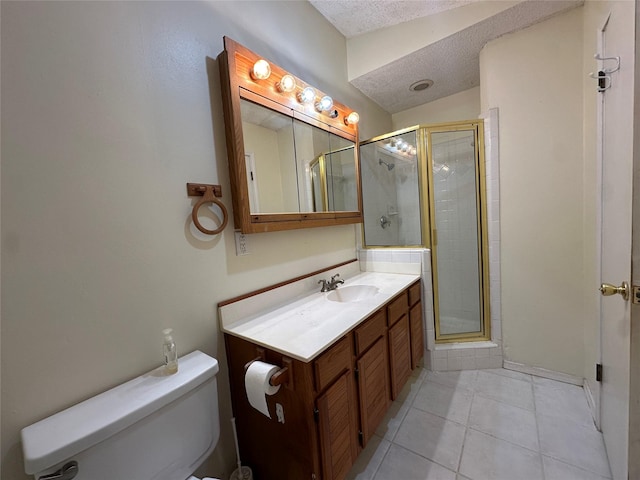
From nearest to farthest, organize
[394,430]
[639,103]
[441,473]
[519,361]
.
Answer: [639,103] < [441,473] < [394,430] < [519,361]

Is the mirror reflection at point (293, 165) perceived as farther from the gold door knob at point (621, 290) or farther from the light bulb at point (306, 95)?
the gold door knob at point (621, 290)

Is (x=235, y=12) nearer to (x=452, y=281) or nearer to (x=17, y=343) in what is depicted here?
(x=17, y=343)

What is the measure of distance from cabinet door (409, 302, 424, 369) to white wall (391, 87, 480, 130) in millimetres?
1989

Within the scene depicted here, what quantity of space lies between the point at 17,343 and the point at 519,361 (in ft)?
9.01

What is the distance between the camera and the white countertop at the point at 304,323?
0.98m

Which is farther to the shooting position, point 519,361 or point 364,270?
point 364,270

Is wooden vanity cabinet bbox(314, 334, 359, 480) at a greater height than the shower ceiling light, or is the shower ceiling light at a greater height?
the shower ceiling light

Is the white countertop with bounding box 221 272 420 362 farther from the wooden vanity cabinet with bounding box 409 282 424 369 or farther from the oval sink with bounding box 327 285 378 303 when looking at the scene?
the wooden vanity cabinet with bounding box 409 282 424 369

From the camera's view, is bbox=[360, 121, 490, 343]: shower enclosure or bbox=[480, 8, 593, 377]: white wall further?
bbox=[360, 121, 490, 343]: shower enclosure

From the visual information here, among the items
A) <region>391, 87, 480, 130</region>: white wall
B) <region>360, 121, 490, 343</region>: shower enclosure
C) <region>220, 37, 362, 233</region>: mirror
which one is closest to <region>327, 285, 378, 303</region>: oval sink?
<region>220, 37, 362, 233</region>: mirror

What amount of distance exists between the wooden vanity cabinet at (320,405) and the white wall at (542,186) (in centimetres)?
119

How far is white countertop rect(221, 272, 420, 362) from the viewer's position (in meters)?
0.98

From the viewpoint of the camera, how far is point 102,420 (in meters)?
0.72

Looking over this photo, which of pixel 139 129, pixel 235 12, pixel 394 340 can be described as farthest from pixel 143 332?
pixel 235 12
